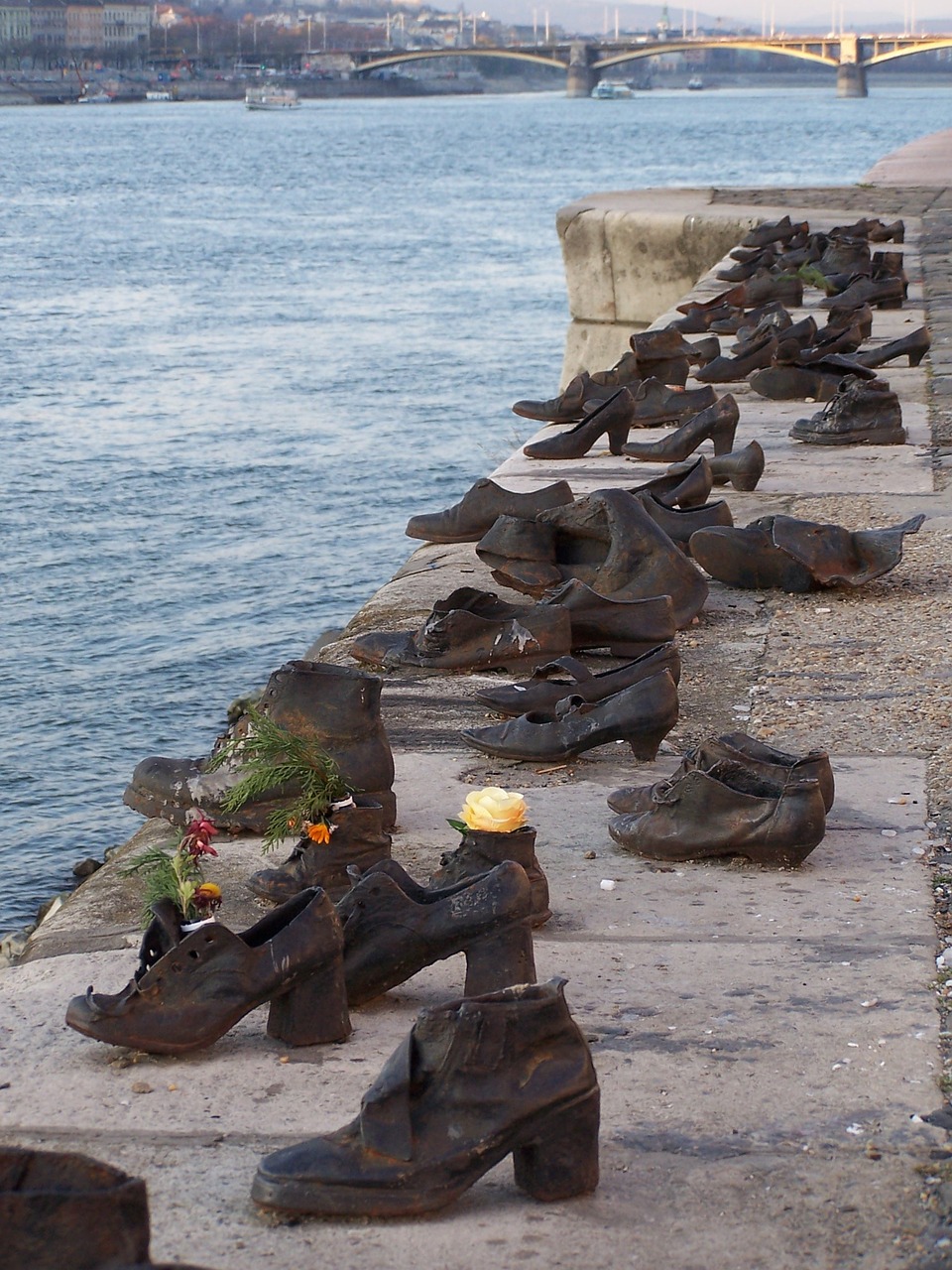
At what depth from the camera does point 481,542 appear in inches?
190

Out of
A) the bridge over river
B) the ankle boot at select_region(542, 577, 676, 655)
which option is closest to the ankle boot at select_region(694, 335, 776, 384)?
the ankle boot at select_region(542, 577, 676, 655)

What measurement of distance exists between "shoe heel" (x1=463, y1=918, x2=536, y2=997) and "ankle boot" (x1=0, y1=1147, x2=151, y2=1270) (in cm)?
94

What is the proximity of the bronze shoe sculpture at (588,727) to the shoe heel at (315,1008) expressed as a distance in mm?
1203

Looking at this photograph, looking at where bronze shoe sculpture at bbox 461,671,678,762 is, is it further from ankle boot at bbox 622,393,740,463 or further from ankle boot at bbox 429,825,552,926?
ankle boot at bbox 622,393,740,463

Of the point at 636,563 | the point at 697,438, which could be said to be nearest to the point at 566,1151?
the point at 636,563

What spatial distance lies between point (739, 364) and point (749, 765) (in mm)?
5358

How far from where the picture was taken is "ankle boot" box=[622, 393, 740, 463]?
6504 millimetres

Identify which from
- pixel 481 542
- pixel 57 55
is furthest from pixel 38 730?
pixel 57 55

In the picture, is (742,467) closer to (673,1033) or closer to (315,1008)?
(673,1033)

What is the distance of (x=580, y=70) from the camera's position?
→ 427 feet

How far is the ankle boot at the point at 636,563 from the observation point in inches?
180

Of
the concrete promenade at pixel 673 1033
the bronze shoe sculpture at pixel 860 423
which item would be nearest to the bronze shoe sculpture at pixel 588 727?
the concrete promenade at pixel 673 1033

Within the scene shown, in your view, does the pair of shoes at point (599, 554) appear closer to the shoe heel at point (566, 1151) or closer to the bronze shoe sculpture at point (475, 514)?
the bronze shoe sculpture at point (475, 514)

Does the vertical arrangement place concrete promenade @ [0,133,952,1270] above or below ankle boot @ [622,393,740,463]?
below
